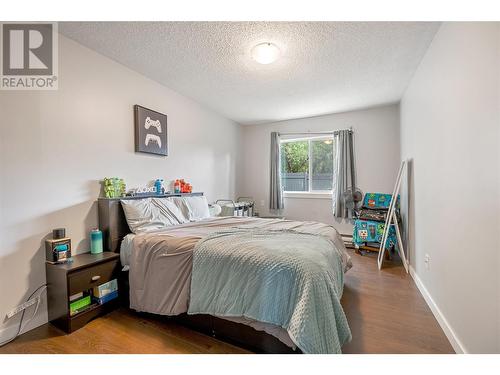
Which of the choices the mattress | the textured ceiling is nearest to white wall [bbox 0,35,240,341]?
the textured ceiling

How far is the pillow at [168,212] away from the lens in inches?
102

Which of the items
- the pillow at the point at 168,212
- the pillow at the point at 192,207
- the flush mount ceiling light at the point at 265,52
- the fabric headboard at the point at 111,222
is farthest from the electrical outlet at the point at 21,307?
the flush mount ceiling light at the point at 265,52

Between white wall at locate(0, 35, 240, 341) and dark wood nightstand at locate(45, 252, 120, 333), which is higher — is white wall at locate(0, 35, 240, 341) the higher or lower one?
the higher one

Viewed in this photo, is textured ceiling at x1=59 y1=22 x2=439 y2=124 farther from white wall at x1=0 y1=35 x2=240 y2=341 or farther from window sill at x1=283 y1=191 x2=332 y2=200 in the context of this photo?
window sill at x1=283 y1=191 x2=332 y2=200

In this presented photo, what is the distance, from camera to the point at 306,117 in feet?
15.2

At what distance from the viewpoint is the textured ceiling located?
197cm

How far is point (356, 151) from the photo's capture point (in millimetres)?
4262

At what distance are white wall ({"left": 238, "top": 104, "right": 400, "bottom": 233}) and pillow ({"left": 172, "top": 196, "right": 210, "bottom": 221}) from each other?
1.93 meters

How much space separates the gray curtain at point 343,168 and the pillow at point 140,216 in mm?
3194

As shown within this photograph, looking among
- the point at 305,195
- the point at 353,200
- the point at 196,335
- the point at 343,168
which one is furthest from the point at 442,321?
the point at 305,195

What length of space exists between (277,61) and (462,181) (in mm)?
1997

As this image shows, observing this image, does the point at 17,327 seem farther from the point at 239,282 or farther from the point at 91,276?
the point at 239,282

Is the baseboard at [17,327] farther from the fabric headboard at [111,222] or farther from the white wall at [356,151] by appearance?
the white wall at [356,151]
